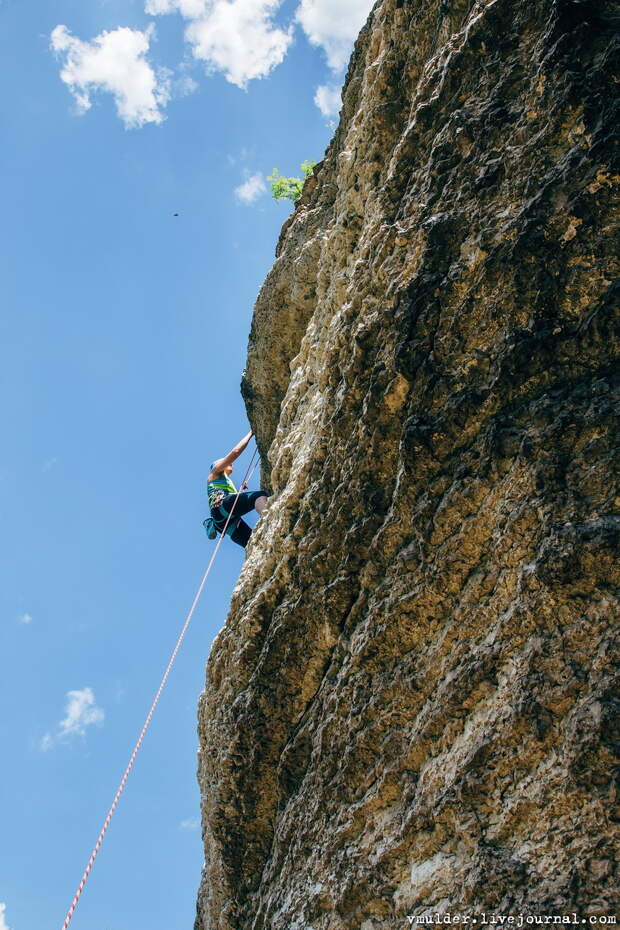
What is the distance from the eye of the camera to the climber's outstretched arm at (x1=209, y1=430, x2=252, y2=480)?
37.2 feet

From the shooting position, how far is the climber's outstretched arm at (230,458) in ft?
37.2

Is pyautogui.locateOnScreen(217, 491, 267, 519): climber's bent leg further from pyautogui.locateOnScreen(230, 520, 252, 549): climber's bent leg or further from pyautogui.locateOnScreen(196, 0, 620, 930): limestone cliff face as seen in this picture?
pyautogui.locateOnScreen(196, 0, 620, 930): limestone cliff face

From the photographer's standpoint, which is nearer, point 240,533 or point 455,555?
point 455,555

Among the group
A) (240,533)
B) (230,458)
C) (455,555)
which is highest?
(230,458)

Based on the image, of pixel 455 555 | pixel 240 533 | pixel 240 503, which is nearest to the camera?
pixel 455 555

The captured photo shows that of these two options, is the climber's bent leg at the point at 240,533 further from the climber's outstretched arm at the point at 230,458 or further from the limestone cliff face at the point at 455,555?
the limestone cliff face at the point at 455,555

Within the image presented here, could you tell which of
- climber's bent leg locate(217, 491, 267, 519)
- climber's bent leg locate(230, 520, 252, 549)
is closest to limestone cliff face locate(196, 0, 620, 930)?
climber's bent leg locate(217, 491, 267, 519)

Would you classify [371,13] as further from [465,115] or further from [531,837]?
[531,837]

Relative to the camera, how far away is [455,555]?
12.7 ft

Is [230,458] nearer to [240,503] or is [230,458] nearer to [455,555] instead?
[240,503]

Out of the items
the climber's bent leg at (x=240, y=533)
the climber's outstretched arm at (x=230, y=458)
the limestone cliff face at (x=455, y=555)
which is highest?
the climber's outstretched arm at (x=230, y=458)

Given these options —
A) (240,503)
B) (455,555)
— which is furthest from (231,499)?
(455,555)

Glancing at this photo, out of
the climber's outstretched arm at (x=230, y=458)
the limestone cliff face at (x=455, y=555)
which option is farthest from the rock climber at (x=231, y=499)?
the limestone cliff face at (x=455, y=555)

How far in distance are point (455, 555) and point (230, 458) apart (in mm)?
7889
